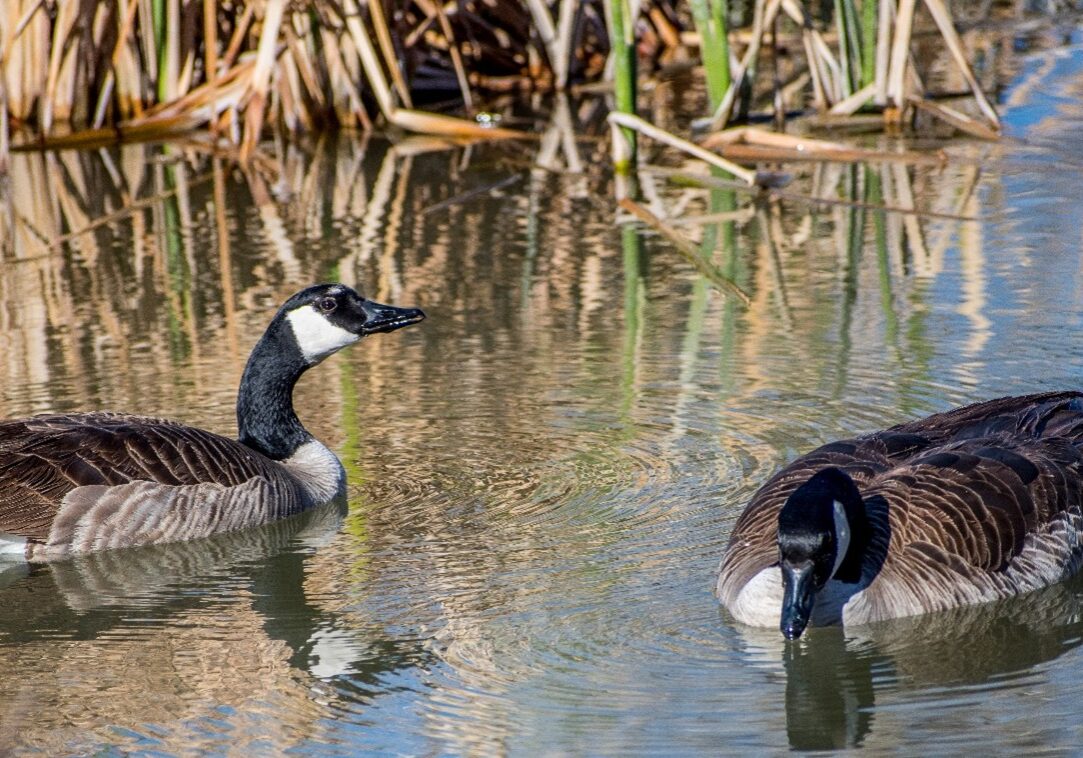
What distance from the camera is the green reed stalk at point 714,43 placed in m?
14.7

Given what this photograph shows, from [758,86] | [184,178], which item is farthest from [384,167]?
[758,86]

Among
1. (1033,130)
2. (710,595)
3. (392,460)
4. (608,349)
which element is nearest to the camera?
(710,595)

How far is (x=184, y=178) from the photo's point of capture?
16.0m

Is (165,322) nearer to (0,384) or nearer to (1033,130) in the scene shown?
(0,384)

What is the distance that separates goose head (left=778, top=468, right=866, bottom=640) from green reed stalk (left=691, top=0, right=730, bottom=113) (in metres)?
8.90

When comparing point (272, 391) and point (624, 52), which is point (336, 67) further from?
point (272, 391)

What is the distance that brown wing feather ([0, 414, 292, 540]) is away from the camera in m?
7.98

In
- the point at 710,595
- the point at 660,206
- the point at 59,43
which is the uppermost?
the point at 59,43

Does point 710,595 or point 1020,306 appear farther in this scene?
point 1020,306

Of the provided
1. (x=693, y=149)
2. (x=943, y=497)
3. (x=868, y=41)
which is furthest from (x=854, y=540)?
(x=868, y=41)

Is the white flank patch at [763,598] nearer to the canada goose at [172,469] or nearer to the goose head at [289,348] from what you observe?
the canada goose at [172,469]

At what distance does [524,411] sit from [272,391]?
4.51 ft

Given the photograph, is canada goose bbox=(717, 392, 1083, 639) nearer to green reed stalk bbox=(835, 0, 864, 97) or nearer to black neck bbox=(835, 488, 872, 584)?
black neck bbox=(835, 488, 872, 584)

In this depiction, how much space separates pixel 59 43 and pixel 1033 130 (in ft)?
28.9
